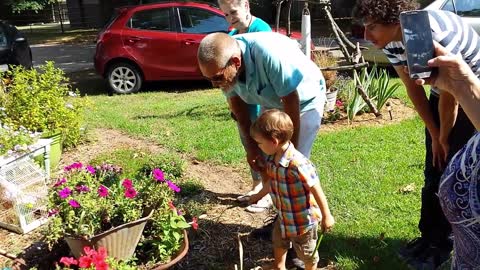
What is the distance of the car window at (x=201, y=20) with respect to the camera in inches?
378

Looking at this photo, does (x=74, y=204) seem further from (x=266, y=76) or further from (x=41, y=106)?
(x=41, y=106)

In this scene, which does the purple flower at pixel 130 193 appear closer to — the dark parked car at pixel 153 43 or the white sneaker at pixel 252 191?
the white sneaker at pixel 252 191

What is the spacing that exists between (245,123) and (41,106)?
117 inches

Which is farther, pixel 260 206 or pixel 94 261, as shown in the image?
pixel 260 206

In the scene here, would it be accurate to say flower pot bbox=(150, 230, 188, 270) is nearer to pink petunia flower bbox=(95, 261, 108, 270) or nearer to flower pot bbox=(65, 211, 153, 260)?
flower pot bbox=(65, 211, 153, 260)

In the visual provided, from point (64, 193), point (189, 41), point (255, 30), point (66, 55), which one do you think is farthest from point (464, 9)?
point (66, 55)

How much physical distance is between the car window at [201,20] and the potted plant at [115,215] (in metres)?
6.72

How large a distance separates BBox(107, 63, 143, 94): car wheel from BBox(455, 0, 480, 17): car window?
18.6 feet

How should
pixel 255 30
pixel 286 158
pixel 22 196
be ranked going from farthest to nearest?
pixel 22 196 → pixel 255 30 → pixel 286 158

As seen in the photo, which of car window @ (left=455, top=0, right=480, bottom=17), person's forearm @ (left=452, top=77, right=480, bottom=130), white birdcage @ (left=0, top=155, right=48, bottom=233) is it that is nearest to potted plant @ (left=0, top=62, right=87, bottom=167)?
white birdcage @ (left=0, top=155, right=48, bottom=233)

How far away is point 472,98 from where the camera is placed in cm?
165

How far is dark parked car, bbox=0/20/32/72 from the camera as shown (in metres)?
9.11

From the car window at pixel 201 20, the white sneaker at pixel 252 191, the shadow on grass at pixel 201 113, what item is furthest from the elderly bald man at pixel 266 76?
the car window at pixel 201 20

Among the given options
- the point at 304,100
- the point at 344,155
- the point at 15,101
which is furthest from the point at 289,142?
the point at 15,101
